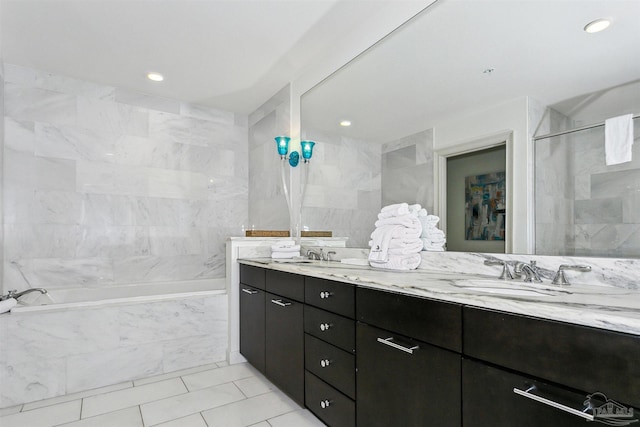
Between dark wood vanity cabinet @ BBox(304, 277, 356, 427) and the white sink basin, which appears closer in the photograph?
the white sink basin

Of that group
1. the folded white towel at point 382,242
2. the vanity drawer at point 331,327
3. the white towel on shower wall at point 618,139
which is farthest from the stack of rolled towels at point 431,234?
the white towel on shower wall at point 618,139

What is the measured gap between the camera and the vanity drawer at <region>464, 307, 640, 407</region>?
2.35ft

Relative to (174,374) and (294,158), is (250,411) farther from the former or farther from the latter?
(294,158)

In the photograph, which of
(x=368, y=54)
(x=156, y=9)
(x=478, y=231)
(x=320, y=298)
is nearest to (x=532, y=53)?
(x=478, y=231)

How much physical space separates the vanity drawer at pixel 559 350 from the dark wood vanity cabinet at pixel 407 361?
9cm

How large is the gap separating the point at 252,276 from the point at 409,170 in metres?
1.35

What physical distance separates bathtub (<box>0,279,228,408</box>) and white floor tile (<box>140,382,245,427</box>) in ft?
1.52

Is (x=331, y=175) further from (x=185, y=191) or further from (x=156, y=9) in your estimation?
(x=185, y=191)

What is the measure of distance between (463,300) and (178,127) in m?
3.46

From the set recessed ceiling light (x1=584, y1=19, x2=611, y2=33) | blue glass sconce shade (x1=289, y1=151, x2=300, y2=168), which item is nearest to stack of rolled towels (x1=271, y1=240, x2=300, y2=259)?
blue glass sconce shade (x1=289, y1=151, x2=300, y2=168)

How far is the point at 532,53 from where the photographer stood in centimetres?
140

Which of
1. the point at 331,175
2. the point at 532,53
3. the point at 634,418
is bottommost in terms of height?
the point at 634,418

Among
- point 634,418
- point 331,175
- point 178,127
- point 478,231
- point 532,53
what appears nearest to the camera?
point 634,418

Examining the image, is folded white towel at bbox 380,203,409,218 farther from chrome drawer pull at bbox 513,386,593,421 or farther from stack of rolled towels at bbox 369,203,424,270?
chrome drawer pull at bbox 513,386,593,421
